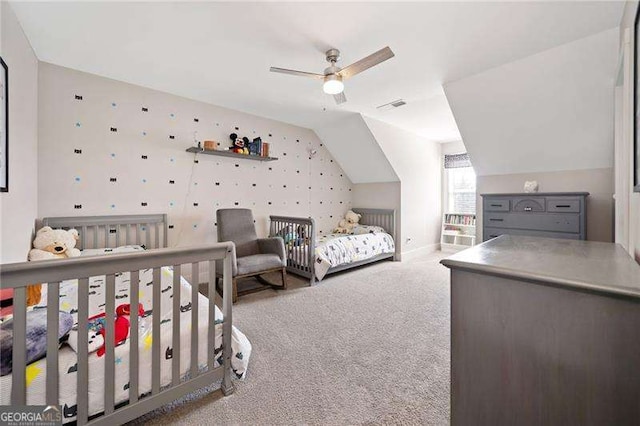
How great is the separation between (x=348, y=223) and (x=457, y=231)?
2.31 meters

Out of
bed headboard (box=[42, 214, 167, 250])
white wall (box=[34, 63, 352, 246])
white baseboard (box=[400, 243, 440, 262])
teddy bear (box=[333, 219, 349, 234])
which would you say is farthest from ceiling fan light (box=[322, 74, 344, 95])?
white baseboard (box=[400, 243, 440, 262])

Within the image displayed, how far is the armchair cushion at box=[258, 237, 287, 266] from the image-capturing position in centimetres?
321

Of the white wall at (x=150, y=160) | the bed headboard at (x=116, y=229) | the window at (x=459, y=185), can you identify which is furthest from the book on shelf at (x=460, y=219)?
the bed headboard at (x=116, y=229)

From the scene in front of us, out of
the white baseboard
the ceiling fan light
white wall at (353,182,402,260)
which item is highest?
the ceiling fan light

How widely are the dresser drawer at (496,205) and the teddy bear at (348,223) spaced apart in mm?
2156

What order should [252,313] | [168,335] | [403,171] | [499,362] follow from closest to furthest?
[499,362], [168,335], [252,313], [403,171]

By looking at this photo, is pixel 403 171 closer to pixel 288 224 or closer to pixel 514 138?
pixel 514 138

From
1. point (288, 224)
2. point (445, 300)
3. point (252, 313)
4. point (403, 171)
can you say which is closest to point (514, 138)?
point (403, 171)

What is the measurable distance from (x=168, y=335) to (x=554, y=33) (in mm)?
3379

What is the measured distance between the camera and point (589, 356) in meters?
0.73

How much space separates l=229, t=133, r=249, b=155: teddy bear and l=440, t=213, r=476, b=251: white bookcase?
Answer: 4.28 metres

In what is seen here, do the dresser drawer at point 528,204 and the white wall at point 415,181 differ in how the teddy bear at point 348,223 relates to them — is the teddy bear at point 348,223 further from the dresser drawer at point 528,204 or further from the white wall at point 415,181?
the dresser drawer at point 528,204

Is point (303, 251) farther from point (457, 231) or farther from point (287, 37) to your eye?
point (457, 231)

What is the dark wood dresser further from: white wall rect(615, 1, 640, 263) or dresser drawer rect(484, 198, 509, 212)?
dresser drawer rect(484, 198, 509, 212)
